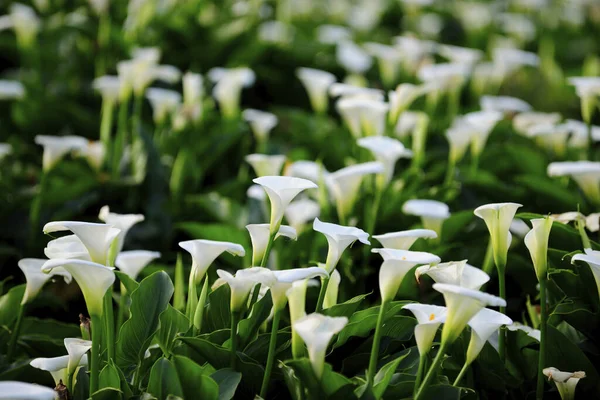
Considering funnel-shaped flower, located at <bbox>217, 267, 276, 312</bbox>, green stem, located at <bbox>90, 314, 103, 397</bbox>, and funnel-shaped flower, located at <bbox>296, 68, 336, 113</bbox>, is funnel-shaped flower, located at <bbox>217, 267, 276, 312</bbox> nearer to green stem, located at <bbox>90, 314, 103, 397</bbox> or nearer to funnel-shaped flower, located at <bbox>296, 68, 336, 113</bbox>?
green stem, located at <bbox>90, 314, 103, 397</bbox>

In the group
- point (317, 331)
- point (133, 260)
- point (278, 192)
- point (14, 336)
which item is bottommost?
point (14, 336)

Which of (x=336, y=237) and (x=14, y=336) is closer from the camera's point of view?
(x=336, y=237)

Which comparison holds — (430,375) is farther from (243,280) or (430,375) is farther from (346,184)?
(346,184)

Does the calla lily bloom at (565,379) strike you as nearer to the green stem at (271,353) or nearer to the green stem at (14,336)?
the green stem at (271,353)

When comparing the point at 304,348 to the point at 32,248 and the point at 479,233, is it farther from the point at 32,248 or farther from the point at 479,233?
the point at 32,248

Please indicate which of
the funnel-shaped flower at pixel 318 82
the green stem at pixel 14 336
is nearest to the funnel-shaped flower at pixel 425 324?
the green stem at pixel 14 336

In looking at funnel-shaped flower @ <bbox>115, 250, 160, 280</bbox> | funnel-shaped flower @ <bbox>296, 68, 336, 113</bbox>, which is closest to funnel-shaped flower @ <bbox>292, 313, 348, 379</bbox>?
funnel-shaped flower @ <bbox>115, 250, 160, 280</bbox>

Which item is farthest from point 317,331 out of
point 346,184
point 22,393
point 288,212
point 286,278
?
point 288,212
